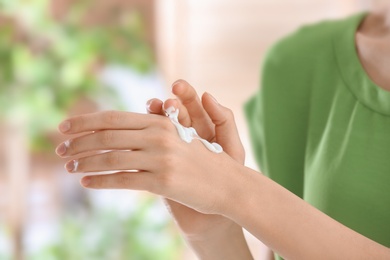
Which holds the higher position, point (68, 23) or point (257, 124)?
point (68, 23)

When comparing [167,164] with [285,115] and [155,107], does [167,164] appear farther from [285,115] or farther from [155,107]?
[285,115]

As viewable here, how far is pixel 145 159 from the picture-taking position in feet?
2.47

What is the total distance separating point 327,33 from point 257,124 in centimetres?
18

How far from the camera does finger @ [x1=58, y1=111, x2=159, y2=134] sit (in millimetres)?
771

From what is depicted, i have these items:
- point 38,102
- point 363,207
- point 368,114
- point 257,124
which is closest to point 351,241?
point 363,207

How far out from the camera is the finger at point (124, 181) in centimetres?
76

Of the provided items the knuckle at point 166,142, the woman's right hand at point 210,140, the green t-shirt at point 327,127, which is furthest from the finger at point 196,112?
the green t-shirt at point 327,127

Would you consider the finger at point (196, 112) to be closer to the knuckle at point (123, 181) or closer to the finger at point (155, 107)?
the finger at point (155, 107)

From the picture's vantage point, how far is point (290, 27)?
2463 millimetres

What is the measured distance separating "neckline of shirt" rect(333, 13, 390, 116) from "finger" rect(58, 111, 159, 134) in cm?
44

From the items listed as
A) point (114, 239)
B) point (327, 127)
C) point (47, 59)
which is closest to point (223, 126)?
point (327, 127)

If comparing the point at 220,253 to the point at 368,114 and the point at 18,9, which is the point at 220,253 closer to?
the point at 368,114

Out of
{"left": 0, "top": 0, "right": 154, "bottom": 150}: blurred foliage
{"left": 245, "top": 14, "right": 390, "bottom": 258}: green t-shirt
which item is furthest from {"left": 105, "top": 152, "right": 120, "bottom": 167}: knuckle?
{"left": 0, "top": 0, "right": 154, "bottom": 150}: blurred foliage

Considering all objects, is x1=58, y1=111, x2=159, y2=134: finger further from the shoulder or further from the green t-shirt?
the shoulder
